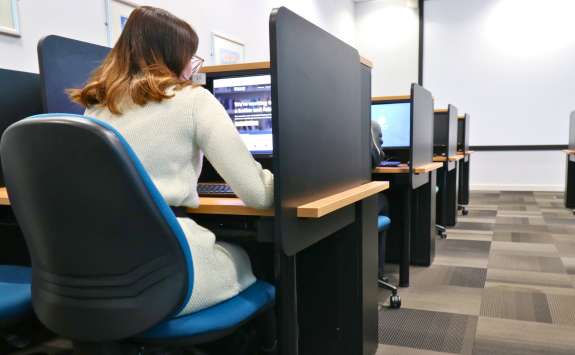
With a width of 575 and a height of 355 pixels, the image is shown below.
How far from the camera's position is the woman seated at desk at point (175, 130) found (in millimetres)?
931

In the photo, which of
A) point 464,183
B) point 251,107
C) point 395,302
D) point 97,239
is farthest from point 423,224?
point 464,183

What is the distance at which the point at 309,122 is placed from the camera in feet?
3.54

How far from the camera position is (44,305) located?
0.87 m

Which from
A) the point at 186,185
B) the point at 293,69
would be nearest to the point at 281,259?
the point at 186,185

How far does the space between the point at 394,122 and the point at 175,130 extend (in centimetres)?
187

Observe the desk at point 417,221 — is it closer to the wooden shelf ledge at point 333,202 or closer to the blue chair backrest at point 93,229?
the wooden shelf ledge at point 333,202

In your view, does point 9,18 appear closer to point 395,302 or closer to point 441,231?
point 395,302

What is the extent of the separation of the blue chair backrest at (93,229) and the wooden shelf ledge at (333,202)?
284 mm

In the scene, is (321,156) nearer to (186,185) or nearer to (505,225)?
(186,185)

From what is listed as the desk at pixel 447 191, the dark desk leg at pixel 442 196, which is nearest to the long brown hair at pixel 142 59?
the desk at pixel 447 191

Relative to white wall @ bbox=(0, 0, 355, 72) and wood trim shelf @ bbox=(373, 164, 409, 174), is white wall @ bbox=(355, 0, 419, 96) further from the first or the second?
wood trim shelf @ bbox=(373, 164, 409, 174)

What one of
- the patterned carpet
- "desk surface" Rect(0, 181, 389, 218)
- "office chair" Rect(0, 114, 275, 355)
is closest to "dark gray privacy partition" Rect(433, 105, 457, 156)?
the patterned carpet

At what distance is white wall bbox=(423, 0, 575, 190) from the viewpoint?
5.95 meters

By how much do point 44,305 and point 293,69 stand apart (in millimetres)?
655
